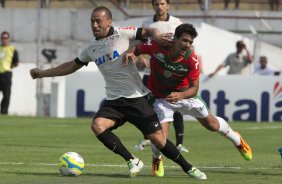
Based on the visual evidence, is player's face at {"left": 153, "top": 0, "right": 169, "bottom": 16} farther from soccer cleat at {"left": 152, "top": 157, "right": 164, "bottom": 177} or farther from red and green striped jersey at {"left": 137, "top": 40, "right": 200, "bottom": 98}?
soccer cleat at {"left": 152, "top": 157, "right": 164, "bottom": 177}

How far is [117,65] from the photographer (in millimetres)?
11781

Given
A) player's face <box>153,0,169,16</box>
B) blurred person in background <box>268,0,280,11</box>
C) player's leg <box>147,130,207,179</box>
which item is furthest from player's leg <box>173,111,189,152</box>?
blurred person in background <box>268,0,280,11</box>

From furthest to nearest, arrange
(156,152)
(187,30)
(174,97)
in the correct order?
(156,152), (187,30), (174,97)

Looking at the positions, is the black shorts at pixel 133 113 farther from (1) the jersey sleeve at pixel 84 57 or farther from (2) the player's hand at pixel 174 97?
(1) the jersey sleeve at pixel 84 57

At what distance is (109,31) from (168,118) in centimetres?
146

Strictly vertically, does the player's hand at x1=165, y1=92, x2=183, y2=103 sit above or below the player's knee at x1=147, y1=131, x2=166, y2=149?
above

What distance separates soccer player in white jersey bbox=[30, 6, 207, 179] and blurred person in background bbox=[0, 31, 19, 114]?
15115 mm

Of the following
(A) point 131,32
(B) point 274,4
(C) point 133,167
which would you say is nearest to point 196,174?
(C) point 133,167

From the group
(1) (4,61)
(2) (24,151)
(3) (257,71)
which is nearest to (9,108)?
(1) (4,61)

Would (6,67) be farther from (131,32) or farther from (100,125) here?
(100,125)

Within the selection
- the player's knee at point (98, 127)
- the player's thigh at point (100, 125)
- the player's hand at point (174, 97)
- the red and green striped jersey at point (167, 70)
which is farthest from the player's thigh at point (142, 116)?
the red and green striped jersey at point (167, 70)

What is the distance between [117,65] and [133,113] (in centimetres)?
62

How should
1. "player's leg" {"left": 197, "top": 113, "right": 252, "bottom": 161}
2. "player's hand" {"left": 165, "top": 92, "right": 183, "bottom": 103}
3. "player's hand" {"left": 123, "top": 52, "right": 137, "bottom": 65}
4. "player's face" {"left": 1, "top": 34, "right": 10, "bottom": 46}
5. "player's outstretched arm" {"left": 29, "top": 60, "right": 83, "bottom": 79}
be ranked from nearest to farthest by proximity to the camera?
"player's hand" {"left": 165, "top": 92, "right": 183, "bottom": 103}, "player's hand" {"left": 123, "top": 52, "right": 137, "bottom": 65}, "player's outstretched arm" {"left": 29, "top": 60, "right": 83, "bottom": 79}, "player's leg" {"left": 197, "top": 113, "right": 252, "bottom": 161}, "player's face" {"left": 1, "top": 34, "right": 10, "bottom": 46}

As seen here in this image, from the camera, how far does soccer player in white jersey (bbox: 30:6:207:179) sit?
11695 mm
